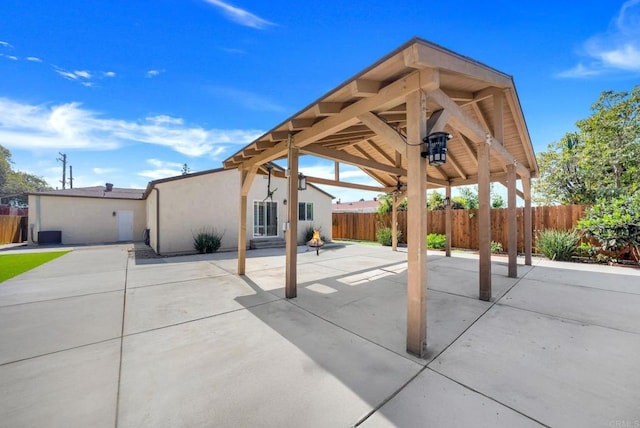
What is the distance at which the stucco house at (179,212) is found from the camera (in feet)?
32.1

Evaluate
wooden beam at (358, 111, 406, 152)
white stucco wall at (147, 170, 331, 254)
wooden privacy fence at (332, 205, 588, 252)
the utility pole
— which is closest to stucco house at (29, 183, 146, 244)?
white stucco wall at (147, 170, 331, 254)

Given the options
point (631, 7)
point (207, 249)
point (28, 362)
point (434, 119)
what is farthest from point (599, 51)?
point (207, 249)

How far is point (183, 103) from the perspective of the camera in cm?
977

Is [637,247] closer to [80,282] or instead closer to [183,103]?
[80,282]

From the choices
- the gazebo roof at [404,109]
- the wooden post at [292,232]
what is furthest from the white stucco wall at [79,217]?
the wooden post at [292,232]

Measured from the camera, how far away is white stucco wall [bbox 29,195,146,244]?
495 inches

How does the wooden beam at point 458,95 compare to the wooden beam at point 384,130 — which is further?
the wooden beam at point 458,95

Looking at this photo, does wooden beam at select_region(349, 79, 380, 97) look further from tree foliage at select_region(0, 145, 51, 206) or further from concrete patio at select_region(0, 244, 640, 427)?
tree foliage at select_region(0, 145, 51, 206)

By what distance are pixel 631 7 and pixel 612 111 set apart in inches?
380

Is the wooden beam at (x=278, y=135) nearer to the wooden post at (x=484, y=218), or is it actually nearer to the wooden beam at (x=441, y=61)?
the wooden beam at (x=441, y=61)

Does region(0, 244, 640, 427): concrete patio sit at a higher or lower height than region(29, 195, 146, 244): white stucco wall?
lower

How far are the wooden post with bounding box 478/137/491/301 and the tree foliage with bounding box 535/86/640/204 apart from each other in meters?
11.5

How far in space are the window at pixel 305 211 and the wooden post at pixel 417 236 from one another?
1078cm

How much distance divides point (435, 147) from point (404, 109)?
2309mm
